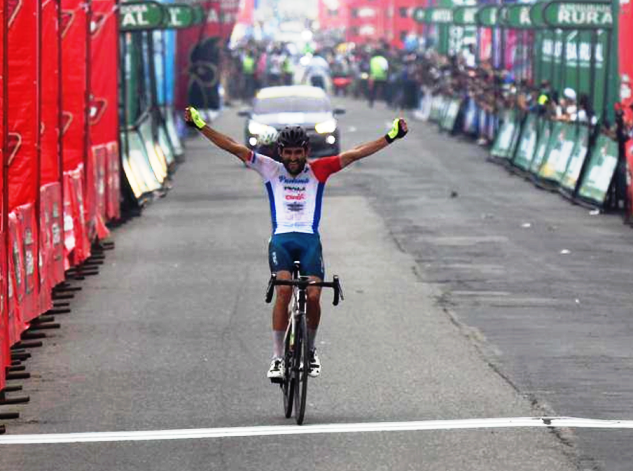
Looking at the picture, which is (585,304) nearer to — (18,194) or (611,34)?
(18,194)

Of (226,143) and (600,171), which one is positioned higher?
(226,143)

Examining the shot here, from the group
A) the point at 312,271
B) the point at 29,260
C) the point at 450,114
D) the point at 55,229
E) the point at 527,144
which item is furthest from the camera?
the point at 450,114

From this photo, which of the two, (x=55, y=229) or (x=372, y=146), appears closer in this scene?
(x=372, y=146)

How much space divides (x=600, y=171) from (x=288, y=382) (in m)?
16.8

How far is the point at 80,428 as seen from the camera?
37.7ft

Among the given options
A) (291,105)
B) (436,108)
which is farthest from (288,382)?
(436,108)

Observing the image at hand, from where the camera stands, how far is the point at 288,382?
11703mm

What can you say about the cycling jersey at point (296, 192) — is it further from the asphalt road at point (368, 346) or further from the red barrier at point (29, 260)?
the red barrier at point (29, 260)

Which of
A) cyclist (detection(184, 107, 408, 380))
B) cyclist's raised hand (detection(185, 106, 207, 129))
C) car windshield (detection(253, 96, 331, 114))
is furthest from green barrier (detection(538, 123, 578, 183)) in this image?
cyclist's raised hand (detection(185, 106, 207, 129))

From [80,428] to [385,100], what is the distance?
2460 inches

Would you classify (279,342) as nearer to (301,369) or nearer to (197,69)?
(301,369)

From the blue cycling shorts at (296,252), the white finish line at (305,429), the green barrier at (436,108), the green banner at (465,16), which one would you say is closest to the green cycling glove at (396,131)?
the blue cycling shorts at (296,252)

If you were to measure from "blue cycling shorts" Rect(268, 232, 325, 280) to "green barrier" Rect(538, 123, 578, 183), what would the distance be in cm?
1870

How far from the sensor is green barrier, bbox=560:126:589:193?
29.3 m
